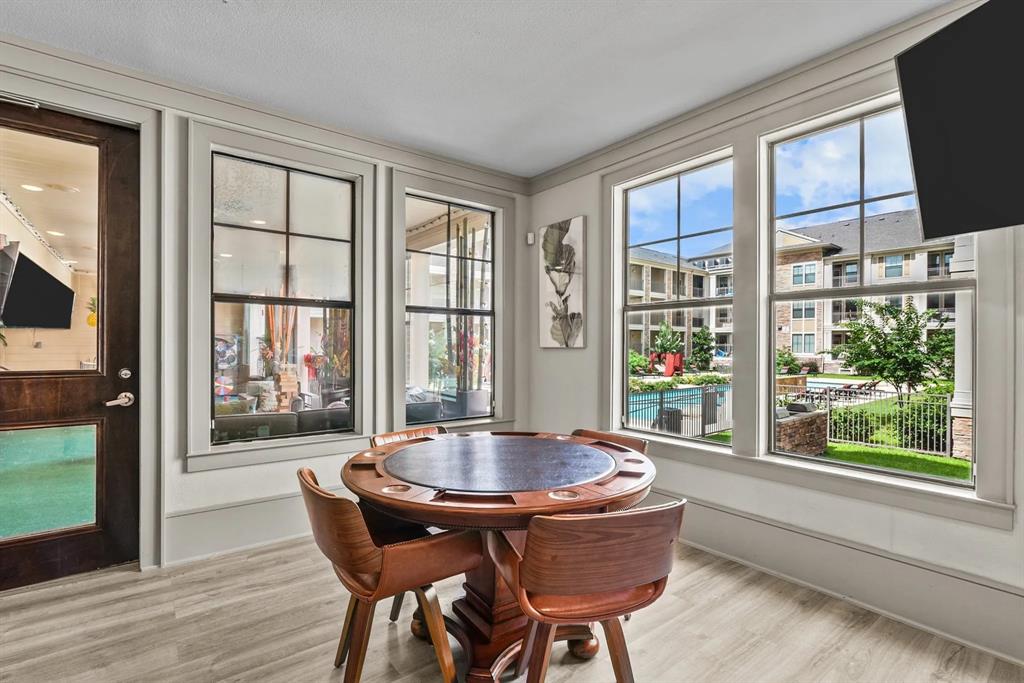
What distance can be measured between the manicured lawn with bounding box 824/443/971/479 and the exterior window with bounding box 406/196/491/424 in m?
2.66

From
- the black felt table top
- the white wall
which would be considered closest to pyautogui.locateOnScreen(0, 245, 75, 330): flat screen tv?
the black felt table top

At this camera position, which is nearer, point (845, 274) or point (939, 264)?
point (939, 264)

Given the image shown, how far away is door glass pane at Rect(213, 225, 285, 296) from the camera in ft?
10.5

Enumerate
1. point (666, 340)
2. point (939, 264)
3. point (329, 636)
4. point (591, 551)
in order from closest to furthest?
1. point (591, 551)
2. point (329, 636)
3. point (939, 264)
4. point (666, 340)

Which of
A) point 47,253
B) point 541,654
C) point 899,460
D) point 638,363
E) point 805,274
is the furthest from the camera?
point 638,363

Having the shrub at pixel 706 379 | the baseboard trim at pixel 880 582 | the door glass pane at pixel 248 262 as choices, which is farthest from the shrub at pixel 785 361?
the door glass pane at pixel 248 262

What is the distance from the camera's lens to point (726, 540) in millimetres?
3057

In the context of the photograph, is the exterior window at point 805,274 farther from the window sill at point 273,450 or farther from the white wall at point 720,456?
the window sill at point 273,450

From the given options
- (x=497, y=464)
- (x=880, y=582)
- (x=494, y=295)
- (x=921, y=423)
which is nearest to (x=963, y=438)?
(x=921, y=423)

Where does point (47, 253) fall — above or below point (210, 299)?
above

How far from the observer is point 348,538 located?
1.58 m

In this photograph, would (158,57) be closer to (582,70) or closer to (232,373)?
(232,373)

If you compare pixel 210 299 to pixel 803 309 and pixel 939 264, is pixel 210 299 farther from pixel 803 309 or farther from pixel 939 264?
pixel 939 264

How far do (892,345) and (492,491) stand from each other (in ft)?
7.28
